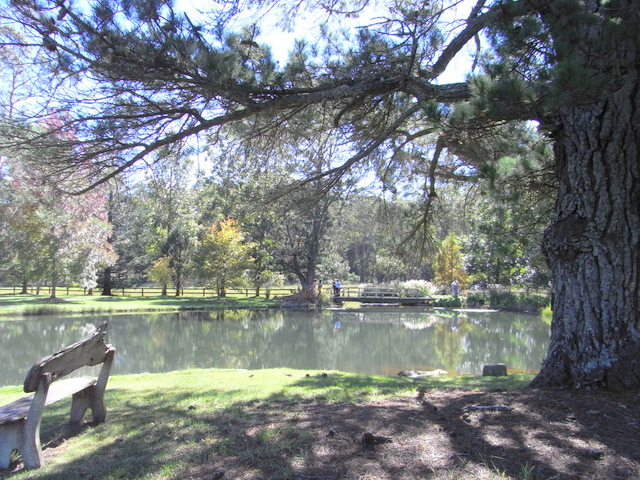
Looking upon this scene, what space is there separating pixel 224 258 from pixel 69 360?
79.8ft

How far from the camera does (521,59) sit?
13.1 ft

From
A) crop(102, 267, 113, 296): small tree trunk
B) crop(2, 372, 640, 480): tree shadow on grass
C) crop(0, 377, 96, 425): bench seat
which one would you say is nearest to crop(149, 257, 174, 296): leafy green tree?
crop(102, 267, 113, 296): small tree trunk

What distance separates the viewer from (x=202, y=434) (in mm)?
3154

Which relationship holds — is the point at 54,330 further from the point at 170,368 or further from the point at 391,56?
the point at 391,56

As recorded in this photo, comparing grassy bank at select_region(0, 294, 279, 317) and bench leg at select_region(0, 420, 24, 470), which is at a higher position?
bench leg at select_region(0, 420, 24, 470)

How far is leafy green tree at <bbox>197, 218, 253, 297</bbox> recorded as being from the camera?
1073 inches

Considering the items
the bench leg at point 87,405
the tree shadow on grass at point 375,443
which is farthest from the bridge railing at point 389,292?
the bench leg at point 87,405

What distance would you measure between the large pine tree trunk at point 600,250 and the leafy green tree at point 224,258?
2450 centimetres

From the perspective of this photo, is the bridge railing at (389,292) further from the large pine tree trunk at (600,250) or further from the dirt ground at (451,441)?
the dirt ground at (451,441)

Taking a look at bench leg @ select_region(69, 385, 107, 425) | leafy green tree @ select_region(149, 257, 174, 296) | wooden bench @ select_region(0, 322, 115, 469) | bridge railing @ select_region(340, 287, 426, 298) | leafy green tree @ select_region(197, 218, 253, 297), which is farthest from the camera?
bridge railing @ select_region(340, 287, 426, 298)

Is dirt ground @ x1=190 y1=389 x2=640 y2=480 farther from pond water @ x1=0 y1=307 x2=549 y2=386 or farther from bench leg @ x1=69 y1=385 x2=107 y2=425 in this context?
pond water @ x1=0 y1=307 x2=549 y2=386

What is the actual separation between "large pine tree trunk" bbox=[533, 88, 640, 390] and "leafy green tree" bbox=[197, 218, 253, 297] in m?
24.5

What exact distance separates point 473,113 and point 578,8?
100cm

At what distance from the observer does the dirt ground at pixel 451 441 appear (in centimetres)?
232
